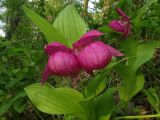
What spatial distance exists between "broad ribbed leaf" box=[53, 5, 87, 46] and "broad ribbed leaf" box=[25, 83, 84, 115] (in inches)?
6.2

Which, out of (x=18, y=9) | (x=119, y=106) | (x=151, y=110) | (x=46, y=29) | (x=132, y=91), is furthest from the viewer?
(x=18, y=9)

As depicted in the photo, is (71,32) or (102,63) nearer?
(102,63)

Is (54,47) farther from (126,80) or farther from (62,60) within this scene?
(126,80)

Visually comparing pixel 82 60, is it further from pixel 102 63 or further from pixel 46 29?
pixel 46 29

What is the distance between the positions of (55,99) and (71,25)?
24cm

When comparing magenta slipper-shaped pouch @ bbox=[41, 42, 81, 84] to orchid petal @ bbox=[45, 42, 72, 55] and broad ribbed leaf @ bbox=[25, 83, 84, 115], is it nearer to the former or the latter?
orchid petal @ bbox=[45, 42, 72, 55]

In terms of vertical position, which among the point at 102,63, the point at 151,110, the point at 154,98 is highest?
the point at 102,63

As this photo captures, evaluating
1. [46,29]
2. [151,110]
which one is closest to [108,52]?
[46,29]

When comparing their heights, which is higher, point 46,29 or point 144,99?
point 46,29

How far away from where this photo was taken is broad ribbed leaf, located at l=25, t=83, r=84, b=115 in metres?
0.99

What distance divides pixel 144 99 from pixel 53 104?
719 mm

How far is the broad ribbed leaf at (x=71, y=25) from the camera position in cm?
103

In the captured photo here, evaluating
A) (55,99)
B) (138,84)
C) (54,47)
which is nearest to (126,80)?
(138,84)

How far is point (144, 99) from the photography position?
1.59 meters
